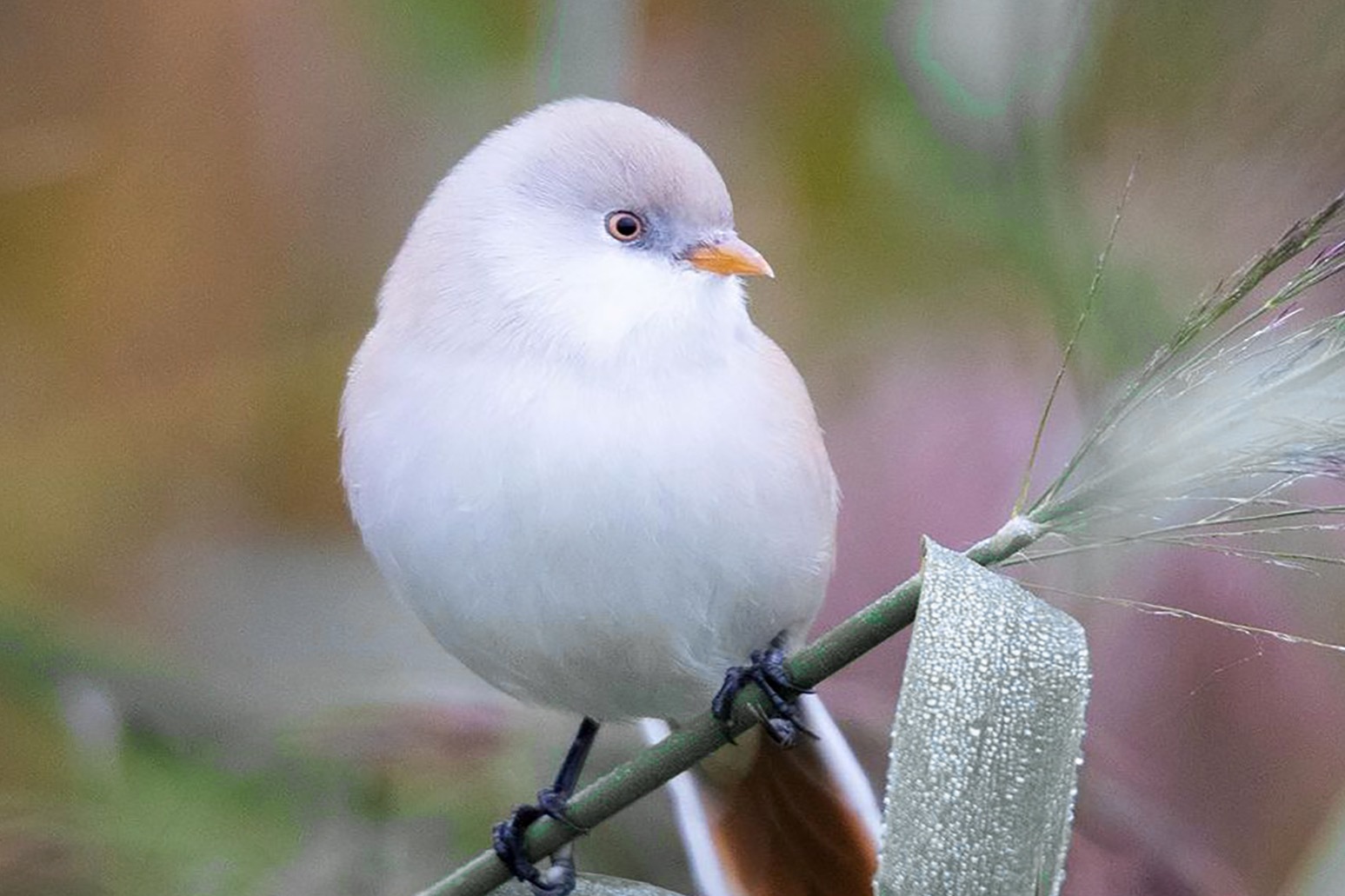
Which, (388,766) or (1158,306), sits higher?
(1158,306)

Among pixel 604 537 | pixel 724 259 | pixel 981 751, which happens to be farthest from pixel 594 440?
pixel 981 751

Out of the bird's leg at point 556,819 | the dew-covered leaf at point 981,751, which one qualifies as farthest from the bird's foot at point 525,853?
the dew-covered leaf at point 981,751

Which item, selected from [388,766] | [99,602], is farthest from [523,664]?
[99,602]

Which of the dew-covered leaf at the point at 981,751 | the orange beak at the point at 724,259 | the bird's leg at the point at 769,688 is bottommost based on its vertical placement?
the dew-covered leaf at the point at 981,751

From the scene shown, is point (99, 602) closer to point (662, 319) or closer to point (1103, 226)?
point (662, 319)

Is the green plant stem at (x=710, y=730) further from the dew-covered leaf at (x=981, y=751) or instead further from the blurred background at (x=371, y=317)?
the blurred background at (x=371, y=317)

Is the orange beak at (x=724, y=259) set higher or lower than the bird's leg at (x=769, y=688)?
higher

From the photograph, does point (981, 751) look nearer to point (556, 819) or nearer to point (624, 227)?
point (556, 819)
